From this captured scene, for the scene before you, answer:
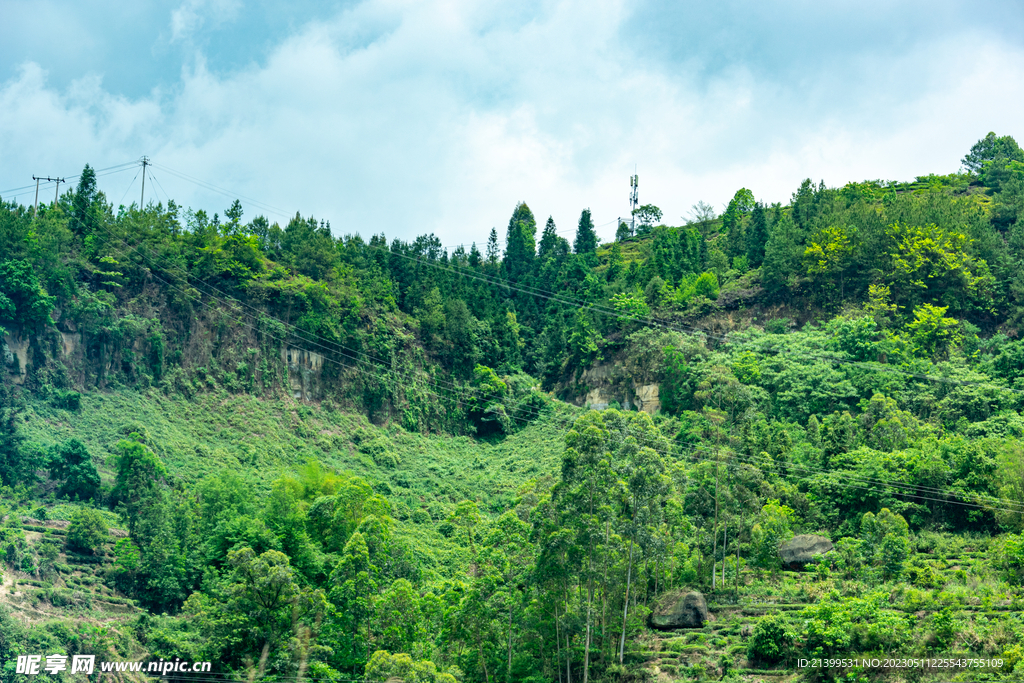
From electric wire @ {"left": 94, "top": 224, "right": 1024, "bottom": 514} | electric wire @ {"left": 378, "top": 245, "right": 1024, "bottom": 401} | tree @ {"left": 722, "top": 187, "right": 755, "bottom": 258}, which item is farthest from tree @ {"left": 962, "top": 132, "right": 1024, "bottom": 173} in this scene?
electric wire @ {"left": 94, "top": 224, "right": 1024, "bottom": 514}

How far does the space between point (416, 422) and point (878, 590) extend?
108 feet

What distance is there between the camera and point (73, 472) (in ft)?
140

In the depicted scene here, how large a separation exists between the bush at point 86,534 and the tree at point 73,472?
276 cm

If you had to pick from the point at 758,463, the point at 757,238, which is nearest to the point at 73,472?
the point at 758,463

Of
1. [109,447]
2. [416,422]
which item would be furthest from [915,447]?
[109,447]

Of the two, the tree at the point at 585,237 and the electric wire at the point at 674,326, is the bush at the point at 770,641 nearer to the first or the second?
the electric wire at the point at 674,326

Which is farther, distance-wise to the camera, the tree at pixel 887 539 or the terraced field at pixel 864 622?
the tree at pixel 887 539

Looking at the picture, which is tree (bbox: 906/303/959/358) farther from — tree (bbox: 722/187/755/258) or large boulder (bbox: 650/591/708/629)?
large boulder (bbox: 650/591/708/629)

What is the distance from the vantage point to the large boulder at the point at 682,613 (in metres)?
34.6

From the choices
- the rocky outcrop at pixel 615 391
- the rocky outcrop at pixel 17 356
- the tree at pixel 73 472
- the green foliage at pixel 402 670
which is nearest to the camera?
the green foliage at pixel 402 670

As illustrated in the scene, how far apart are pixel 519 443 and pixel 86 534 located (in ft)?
86.1

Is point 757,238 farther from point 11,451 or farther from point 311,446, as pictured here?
point 11,451

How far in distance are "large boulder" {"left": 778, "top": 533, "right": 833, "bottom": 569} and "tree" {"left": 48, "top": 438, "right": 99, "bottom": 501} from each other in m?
29.2

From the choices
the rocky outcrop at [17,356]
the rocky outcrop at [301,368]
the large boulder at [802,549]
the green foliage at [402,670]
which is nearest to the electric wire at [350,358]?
the rocky outcrop at [301,368]
